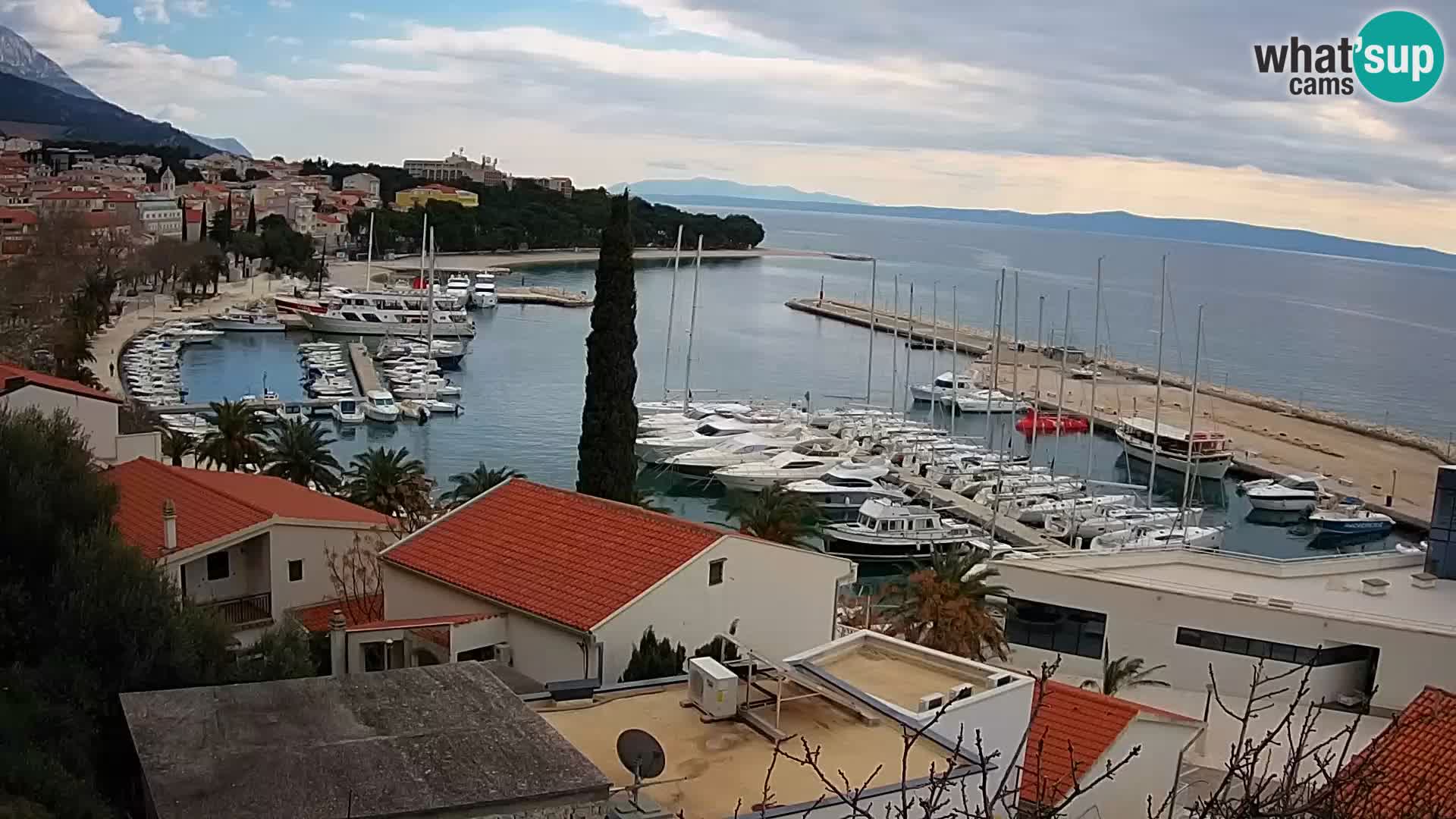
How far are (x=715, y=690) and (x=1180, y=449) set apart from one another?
1323 inches

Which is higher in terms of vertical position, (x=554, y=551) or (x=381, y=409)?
(x=554, y=551)

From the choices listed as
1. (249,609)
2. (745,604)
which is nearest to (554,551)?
(745,604)

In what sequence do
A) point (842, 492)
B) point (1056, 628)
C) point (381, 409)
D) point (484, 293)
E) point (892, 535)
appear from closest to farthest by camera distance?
point (1056, 628), point (892, 535), point (842, 492), point (381, 409), point (484, 293)

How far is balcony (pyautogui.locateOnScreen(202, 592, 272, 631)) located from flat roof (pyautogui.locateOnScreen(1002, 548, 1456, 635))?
9.21m

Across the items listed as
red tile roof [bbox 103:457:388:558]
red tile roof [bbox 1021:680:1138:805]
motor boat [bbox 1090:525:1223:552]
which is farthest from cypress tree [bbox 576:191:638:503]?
motor boat [bbox 1090:525:1223:552]

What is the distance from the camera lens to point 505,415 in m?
42.2

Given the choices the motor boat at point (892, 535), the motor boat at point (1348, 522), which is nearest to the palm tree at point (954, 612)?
the motor boat at point (892, 535)

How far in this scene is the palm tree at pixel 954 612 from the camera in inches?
591

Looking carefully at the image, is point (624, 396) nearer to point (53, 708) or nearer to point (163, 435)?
point (163, 435)

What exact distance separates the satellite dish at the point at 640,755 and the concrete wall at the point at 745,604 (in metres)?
3.45

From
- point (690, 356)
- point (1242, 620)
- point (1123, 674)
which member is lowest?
point (1123, 674)

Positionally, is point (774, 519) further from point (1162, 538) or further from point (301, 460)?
point (1162, 538)

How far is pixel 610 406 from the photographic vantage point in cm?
1845

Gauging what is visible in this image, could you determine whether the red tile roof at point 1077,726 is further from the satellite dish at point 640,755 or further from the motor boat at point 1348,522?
the motor boat at point 1348,522
